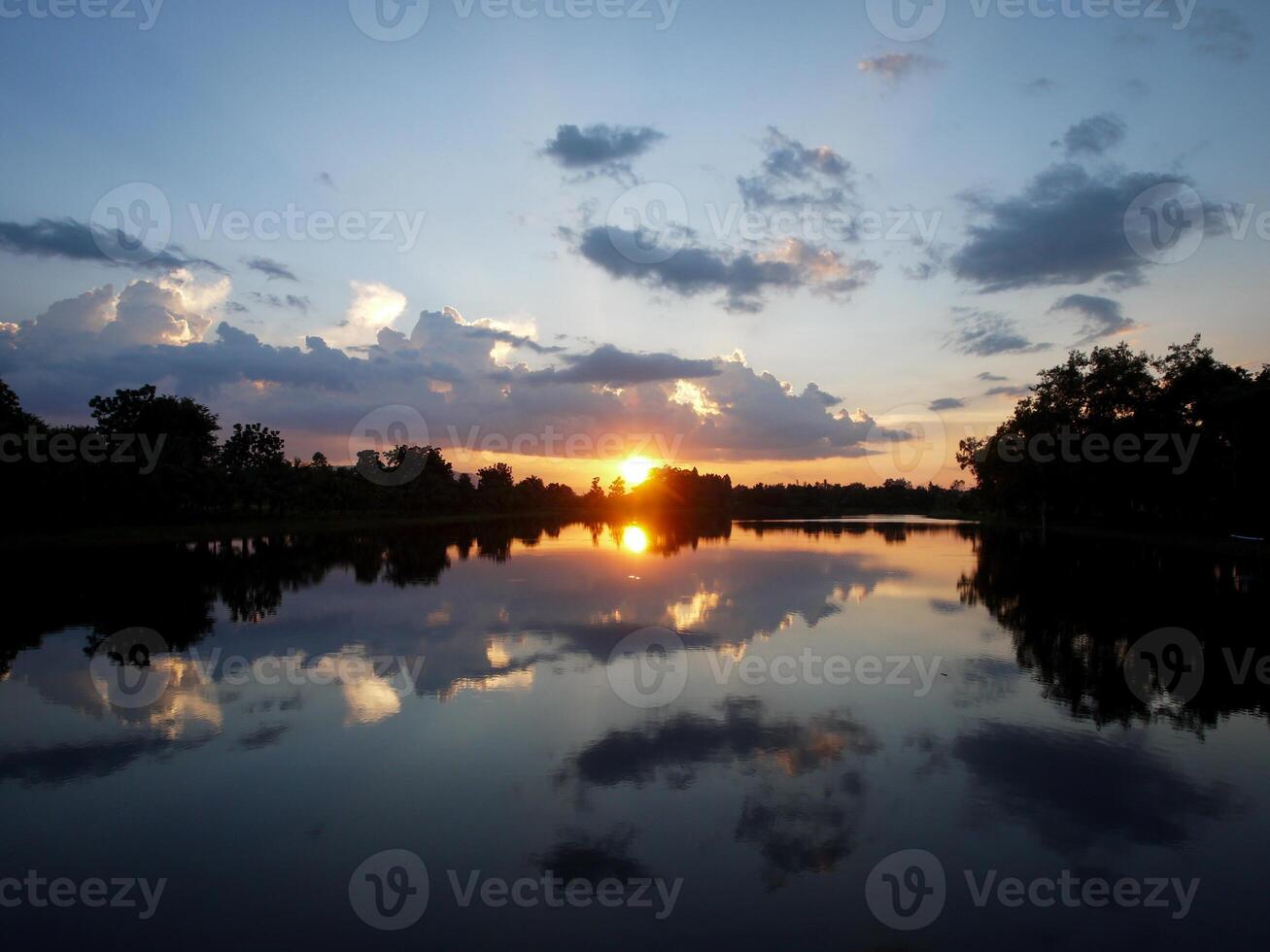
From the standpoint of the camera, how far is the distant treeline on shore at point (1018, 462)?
44.9 metres

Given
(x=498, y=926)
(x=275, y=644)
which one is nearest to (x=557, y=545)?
(x=275, y=644)

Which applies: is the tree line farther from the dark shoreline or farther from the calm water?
the calm water

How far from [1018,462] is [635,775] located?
6369 centimetres

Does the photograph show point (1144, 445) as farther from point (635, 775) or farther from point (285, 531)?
point (285, 531)

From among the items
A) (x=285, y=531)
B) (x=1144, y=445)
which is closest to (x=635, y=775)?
(x=1144, y=445)

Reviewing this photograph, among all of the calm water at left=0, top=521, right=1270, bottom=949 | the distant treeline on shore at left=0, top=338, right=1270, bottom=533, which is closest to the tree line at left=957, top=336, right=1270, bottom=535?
the distant treeline on shore at left=0, top=338, right=1270, bottom=533

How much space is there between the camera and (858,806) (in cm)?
837

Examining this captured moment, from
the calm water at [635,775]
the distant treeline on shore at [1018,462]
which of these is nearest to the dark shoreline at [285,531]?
the distant treeline on shore at [1018,462]

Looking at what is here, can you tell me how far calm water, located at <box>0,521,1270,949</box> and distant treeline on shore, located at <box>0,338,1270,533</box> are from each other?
30545mm

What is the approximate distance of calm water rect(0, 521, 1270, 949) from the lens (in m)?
6.42

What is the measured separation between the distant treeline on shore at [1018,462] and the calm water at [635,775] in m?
30.5

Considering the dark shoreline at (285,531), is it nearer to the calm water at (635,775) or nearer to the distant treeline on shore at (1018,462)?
the distant treeline on shore at (1018,462)

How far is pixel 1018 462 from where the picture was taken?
64.1 m

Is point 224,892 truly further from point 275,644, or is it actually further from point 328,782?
point 275,644
